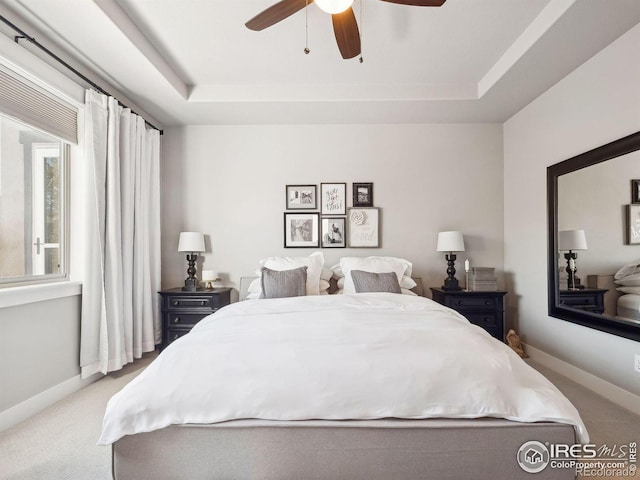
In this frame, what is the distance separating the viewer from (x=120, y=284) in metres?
3.04

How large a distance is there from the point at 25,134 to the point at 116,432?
2256mm

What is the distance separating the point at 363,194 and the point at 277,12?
7.66ft

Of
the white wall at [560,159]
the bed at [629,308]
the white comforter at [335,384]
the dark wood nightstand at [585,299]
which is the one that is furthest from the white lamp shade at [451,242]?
the white comforter at [335,384]

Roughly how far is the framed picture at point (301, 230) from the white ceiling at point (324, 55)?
1.09 m

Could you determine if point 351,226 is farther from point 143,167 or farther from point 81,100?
point 81,100

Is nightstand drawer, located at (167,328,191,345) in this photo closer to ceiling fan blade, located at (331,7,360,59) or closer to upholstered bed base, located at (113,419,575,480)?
upholstered bed base, located at (113,419,575,480)

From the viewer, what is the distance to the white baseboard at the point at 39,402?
216 centimetres

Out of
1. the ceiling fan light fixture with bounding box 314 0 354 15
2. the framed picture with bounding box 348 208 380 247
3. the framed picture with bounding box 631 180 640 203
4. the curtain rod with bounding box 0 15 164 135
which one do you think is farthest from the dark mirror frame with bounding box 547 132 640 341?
the curtain rod with bounding box 0 15 164 135

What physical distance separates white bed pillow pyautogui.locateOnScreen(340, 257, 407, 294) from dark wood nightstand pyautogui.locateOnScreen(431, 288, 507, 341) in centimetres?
54

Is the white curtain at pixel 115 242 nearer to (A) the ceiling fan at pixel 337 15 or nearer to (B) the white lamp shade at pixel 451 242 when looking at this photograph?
(A) the ceiling fan at pixel 337 15

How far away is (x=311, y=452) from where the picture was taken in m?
1.48

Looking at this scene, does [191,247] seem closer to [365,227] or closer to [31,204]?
[31,204]

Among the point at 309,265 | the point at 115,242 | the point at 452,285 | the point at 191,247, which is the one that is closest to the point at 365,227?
the point at 309,265

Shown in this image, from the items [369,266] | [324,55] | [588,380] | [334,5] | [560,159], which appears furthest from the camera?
[369,266]
